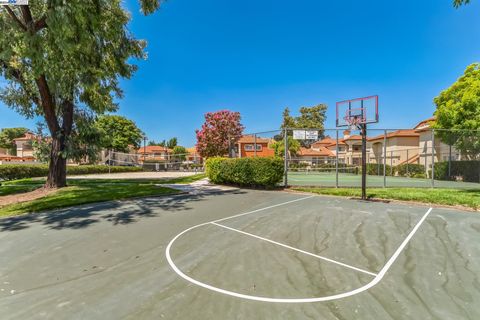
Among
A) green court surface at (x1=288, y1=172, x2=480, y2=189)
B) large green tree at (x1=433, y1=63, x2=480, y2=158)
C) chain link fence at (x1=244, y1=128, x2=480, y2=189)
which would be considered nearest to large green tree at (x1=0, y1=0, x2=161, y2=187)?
chain link fence at (x1=244, y1=128, x2=480, y2=189)

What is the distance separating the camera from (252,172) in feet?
48.9

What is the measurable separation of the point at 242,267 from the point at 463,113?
2369cm

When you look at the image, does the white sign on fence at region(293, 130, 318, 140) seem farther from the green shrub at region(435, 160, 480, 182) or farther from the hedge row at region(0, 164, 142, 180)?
the hedge row at region(0, 164, 142, 180)

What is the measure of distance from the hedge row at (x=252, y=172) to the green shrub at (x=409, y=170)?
1537 centimetres

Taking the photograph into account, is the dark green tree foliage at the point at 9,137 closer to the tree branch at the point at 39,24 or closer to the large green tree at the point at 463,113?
the tree branch at the point at 39,24

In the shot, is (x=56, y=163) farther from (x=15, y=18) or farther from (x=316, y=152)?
(x=316, y=152)

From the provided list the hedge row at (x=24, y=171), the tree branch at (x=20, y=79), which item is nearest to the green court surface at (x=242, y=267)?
the tree branch at (x=20, y=79)

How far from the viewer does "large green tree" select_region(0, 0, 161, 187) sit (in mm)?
9414

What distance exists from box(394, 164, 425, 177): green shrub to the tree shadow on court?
68.9 ft

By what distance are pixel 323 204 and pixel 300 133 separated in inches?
283

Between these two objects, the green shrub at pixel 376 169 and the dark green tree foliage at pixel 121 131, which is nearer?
the green shrub at pixel 376 169

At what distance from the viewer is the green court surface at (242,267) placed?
3059 millimetres

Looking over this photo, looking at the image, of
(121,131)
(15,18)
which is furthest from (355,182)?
(121,131)

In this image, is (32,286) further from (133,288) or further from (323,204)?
(323,204)
